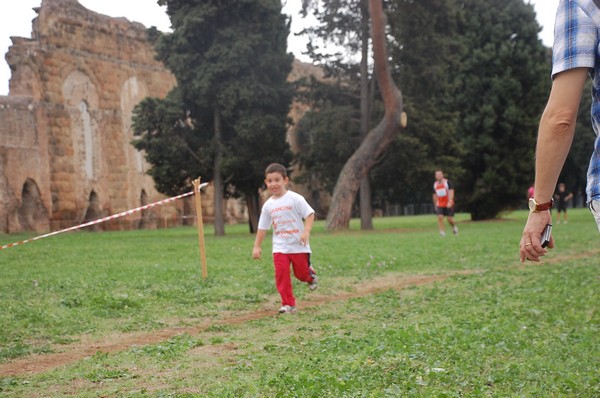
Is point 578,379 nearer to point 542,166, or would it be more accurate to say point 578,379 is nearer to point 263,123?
point 542,166

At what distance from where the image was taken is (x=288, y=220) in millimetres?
9164

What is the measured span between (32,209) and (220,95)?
515 inches

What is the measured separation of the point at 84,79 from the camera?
4075 cm

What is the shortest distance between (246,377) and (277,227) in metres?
4.20

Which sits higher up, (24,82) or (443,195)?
(24,82)

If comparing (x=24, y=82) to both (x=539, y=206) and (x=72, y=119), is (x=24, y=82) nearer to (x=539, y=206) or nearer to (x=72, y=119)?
(x=72, y=119)

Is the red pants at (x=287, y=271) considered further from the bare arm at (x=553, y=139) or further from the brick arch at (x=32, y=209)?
the brick arch at (x=32, y=209)

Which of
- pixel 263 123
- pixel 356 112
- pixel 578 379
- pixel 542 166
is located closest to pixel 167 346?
pixel 578 379

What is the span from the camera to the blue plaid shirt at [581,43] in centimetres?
297

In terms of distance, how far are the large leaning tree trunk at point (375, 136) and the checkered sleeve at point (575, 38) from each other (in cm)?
2595

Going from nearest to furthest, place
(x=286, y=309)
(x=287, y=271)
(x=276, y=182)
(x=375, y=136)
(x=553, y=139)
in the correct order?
(x=553, y=139) → (x=286, y=309) → (x=287, y=271) → (x=276, y=182) → (x=375, y=136)

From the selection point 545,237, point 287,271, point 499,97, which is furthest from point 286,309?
Result: point 499,97

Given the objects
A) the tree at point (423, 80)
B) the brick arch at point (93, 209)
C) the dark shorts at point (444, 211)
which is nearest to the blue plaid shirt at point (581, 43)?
the dark shorts at point (444, 211)

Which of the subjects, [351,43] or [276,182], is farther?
[351,43]
